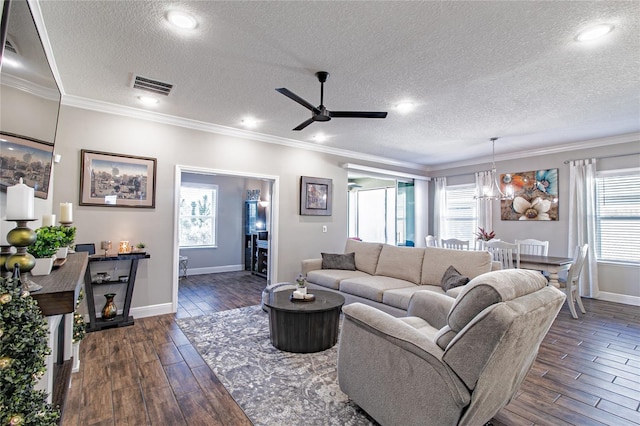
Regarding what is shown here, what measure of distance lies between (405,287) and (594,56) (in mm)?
2786

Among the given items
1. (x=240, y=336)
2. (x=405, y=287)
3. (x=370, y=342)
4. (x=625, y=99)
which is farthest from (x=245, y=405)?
(x=625, y=99)

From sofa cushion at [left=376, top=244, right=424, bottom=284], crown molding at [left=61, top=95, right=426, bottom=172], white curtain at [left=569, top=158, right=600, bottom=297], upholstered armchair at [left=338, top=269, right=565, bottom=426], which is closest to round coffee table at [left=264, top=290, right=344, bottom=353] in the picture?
upholstered armchair at [left=338, top=269, right=565, bottom=426]

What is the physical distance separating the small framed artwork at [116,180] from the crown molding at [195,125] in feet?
1.75

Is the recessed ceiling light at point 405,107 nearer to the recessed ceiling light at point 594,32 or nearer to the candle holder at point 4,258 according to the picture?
the recessed ceiling light at point 594,32

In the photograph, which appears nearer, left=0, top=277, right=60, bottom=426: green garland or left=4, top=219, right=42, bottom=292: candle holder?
left=0, top=277, right=60, bottom=426: green garland

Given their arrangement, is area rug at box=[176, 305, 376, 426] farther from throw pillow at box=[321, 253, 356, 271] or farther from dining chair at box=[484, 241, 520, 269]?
dining chair at box=[484, 241, 520, 269]

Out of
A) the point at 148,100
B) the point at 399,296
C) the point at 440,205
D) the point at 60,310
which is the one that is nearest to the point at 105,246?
the point at 148,100

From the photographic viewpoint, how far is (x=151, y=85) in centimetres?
319

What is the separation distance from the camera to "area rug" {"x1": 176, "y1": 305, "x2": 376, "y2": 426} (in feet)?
6.61

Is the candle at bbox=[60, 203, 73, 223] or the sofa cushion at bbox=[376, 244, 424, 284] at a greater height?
the candle at bbox=[60, 203, 73, 223]

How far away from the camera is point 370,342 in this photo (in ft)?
6.09

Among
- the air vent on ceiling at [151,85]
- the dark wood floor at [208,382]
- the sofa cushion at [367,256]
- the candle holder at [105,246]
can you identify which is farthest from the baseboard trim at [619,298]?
the candle holder at [105,246]

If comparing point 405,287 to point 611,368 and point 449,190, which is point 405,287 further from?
point 449,190

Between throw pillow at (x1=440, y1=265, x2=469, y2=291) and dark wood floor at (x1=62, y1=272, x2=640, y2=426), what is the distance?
37.0 inches
